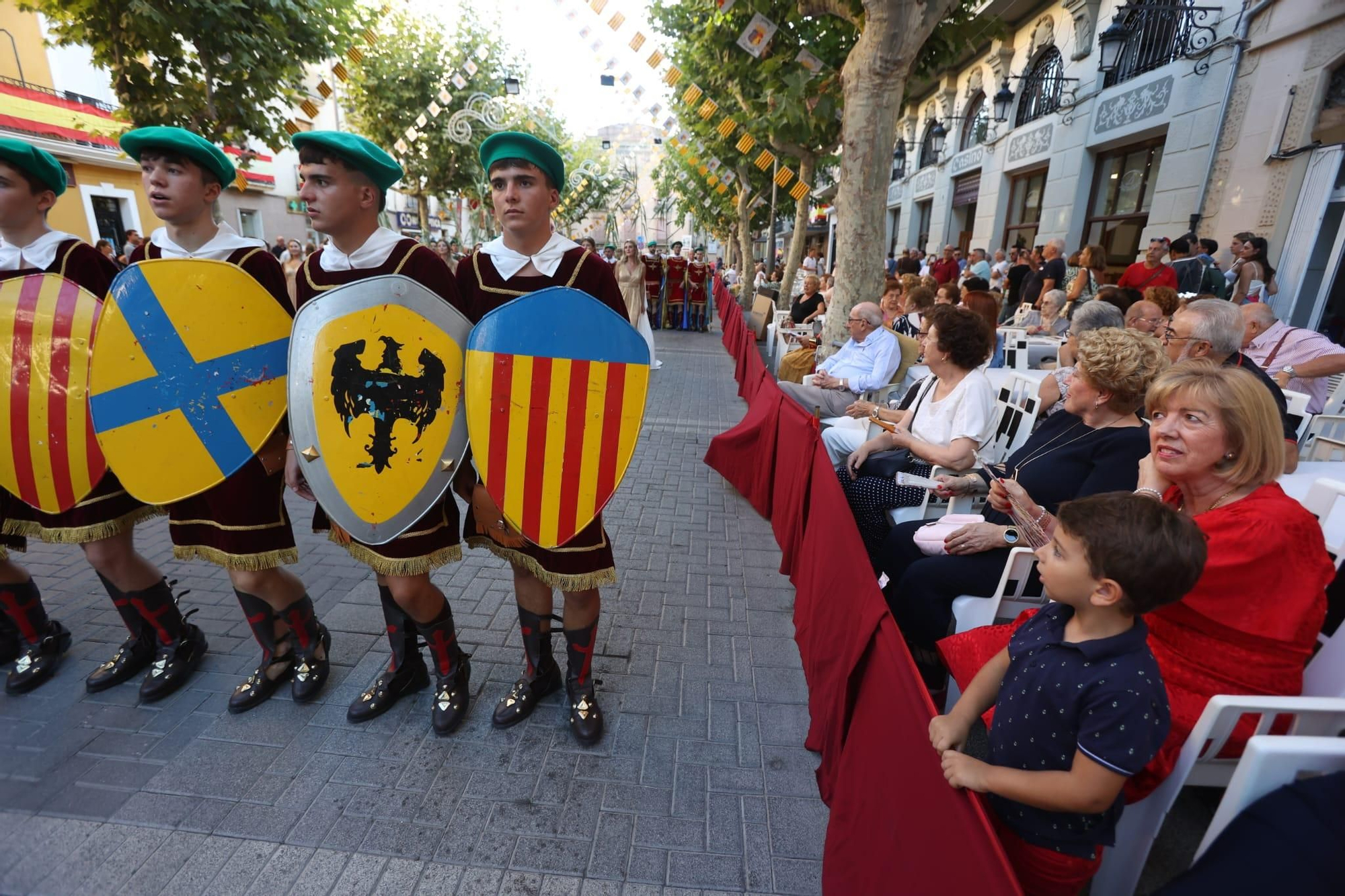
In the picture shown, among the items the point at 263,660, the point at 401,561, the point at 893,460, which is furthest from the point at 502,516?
the point at 893,460

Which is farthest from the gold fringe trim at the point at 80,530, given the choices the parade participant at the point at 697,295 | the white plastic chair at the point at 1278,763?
the parade participant at the point at 697,295

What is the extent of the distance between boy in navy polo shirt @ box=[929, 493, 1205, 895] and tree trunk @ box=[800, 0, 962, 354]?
533 cm

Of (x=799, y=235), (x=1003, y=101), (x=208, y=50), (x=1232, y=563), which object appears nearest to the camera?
(x=1232, y=563)

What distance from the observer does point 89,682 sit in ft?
8.37

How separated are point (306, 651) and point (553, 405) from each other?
1.65 meters

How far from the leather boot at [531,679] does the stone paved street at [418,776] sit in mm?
60

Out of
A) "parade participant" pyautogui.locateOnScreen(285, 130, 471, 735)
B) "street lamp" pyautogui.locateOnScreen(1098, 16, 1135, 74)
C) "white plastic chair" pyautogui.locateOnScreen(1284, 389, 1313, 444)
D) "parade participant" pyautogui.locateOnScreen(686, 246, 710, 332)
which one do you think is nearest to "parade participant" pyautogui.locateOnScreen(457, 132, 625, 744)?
"parade participant" pyautogui.locateOnScreen(285, 130, 471, 735)

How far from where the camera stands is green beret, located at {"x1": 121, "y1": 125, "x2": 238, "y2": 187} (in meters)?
2.04

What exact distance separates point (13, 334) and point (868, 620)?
9.95 ft

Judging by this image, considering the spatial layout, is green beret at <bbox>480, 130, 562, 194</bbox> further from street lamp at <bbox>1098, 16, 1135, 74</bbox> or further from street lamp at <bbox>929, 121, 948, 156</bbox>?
street lamp at <bbox>929, 121, 948, 156</bbox>

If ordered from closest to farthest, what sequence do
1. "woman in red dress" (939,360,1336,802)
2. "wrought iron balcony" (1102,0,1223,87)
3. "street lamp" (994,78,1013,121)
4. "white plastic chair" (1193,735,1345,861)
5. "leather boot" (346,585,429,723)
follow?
"white plastic chair" (1193,735,1345,861)
"woman in red dress" (939,360,1336,802)
"leather boot" (346,585,429,723)
"wrought iron balcony" (1102,0,1223,87)
"street lamp" (994,78,1013,121)

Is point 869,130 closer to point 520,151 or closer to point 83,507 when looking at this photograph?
point 520,151

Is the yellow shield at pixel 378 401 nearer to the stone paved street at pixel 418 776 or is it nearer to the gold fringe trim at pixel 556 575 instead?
the gold fringe trim at pixel 556 575

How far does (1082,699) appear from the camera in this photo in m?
1.27
